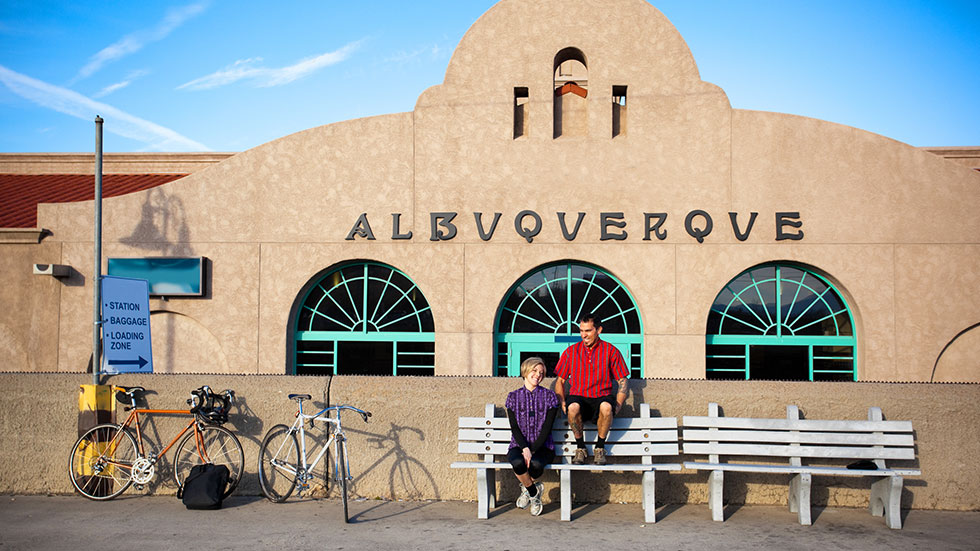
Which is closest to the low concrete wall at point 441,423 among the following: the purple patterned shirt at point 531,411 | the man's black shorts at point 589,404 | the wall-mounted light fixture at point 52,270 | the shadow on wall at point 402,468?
the shadow on wall at point 402,468

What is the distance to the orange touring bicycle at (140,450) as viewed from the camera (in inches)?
288

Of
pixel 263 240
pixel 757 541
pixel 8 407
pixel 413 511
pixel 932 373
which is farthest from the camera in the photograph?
pixel 263 240

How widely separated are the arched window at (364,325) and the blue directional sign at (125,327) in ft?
16.2

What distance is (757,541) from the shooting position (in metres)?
5.95

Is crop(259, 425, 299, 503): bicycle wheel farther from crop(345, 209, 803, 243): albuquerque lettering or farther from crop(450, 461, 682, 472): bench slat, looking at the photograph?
crop(345, 209, 803, 243): albuquerque lettering

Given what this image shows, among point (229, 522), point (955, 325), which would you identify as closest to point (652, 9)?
point (955, 325)

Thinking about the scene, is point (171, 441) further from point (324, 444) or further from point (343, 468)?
point (343, 468)

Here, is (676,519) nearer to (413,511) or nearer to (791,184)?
(413,511)

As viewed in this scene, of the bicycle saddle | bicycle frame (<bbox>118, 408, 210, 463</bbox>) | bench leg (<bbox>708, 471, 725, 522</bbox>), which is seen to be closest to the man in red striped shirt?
bench leg (<bbox>708, 471, 725, 522</bbox>)

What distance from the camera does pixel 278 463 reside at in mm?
7090

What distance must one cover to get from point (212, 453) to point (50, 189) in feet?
43.0

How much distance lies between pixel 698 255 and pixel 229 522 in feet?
30.3

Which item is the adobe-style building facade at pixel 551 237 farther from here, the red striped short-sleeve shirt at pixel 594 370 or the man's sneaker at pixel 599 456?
the man's sneaker at pixel 599 456

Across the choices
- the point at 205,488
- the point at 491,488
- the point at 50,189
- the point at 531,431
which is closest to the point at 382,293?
the point at 205,488
